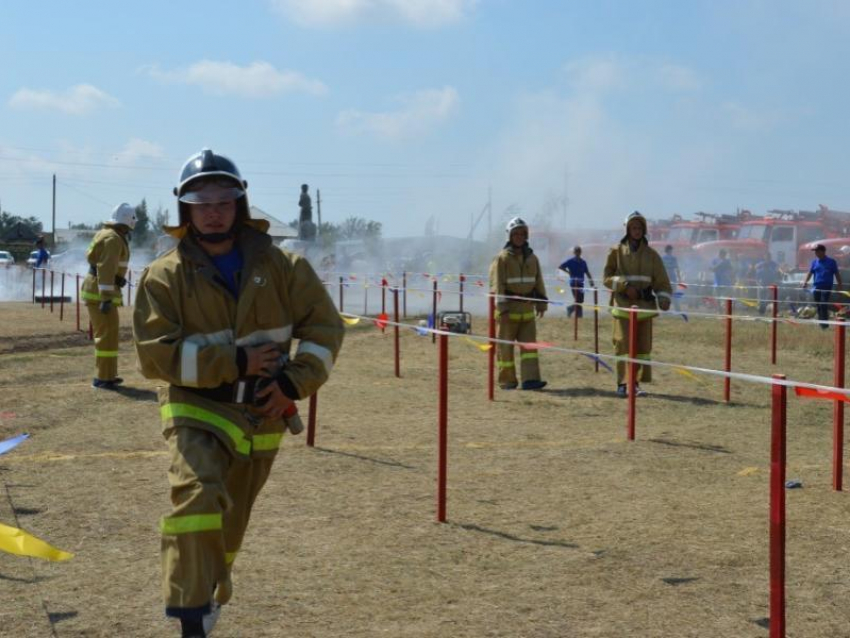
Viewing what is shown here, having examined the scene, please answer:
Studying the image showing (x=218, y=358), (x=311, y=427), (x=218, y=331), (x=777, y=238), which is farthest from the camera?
(x=777, y=238)

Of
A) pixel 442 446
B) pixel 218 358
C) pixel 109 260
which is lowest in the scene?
pixel 442 446

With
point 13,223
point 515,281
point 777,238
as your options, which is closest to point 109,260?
point 515,281

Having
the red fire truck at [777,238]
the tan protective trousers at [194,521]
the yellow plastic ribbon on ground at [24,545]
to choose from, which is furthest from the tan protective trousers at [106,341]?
the red fire truck at [777,238]

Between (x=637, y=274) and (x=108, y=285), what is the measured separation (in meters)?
5.61

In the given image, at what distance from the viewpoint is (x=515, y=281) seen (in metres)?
12.9

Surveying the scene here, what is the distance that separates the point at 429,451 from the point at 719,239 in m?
26.3

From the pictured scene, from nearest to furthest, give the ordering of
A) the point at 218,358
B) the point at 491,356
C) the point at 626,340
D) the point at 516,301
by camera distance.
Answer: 1. the point at 218,358
2. the point at 491,356
3. the point at 626,340
4. the point at 516,301

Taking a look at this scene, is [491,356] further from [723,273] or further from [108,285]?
[723,273]

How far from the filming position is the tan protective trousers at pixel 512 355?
503 inches

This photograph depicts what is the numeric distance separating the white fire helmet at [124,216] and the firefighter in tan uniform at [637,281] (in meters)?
5.19

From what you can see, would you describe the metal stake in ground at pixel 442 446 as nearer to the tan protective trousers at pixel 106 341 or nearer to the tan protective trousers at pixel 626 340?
the tan protective trousers at pixel 626 340

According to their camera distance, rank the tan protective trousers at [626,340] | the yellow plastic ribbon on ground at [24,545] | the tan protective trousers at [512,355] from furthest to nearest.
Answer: the tan protective trousers at [512,355] → the tan protective trousers at [626,340] → the yellow plastic ribbon on ground at [24,545]

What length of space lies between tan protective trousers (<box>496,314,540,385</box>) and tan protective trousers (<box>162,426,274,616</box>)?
28.6ft

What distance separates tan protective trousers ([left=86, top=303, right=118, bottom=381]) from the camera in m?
12.1
